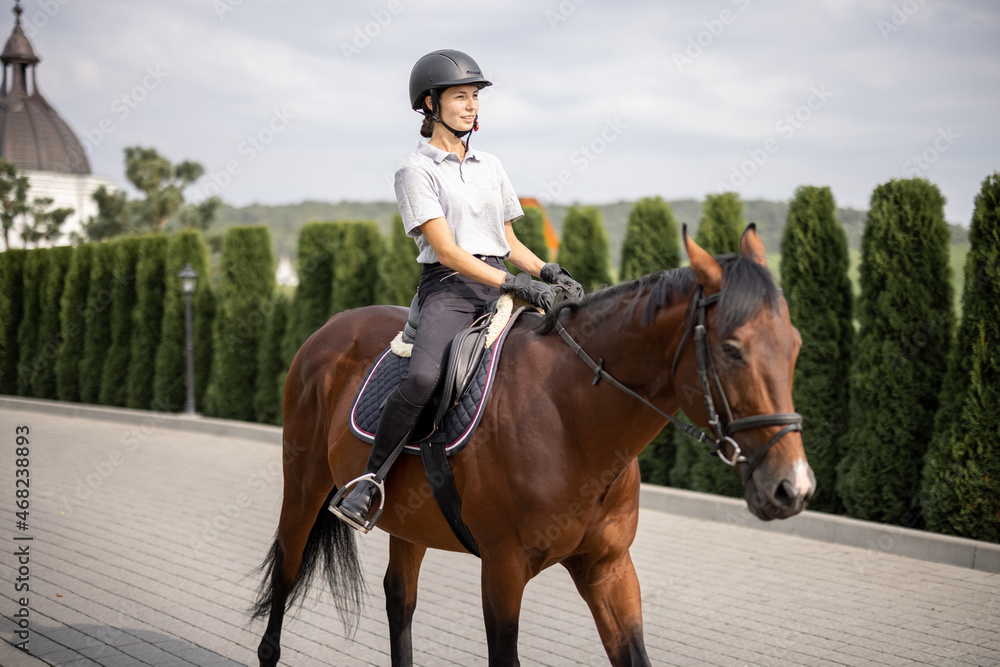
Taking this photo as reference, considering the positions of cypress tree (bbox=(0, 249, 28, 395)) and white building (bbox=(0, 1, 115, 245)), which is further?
white building (bbox=(0, 1, 115, 245))

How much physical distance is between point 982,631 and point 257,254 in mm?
12396

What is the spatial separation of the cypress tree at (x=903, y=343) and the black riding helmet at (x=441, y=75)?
521cm

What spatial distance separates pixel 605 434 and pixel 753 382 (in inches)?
28.9

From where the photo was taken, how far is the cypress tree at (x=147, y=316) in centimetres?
1633

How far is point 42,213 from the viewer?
3919 cm

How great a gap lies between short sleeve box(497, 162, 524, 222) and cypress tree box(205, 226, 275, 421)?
36.8 ft

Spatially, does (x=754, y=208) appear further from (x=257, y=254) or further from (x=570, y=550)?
(x=570, y=550)

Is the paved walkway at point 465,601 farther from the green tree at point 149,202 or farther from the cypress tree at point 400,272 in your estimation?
the green tree at point 149,202

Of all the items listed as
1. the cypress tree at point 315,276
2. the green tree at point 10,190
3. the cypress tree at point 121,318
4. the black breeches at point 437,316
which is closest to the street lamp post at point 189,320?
the cypress tree at point 121,318

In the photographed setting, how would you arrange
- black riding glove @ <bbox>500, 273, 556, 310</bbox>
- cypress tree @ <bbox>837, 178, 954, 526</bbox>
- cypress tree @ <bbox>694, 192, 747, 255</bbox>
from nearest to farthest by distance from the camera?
black riding glove @ <bbox>500, 273, 556, 310</bbox> → cypress tree @ <bbox>837, 178, 954, 526</bbox> → cypress tree @ <bbox>694, 192, 747, 255</bbox>

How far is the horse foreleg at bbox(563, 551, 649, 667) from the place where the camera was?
315 cm

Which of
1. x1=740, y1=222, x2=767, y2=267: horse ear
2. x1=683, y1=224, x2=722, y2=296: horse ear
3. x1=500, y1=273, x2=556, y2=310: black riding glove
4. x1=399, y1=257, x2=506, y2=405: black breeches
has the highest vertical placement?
x1=740, y1=222, x2=767, y2=267: horse ear

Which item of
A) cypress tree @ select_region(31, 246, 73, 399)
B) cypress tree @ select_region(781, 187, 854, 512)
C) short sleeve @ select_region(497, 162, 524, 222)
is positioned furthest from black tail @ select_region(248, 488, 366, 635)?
cypress tree @ select_region(31, 246, 73, 399)

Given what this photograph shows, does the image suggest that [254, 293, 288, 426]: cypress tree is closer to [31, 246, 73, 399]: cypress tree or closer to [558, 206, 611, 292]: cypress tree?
[558, 206, 611, 292]: cypress tree
